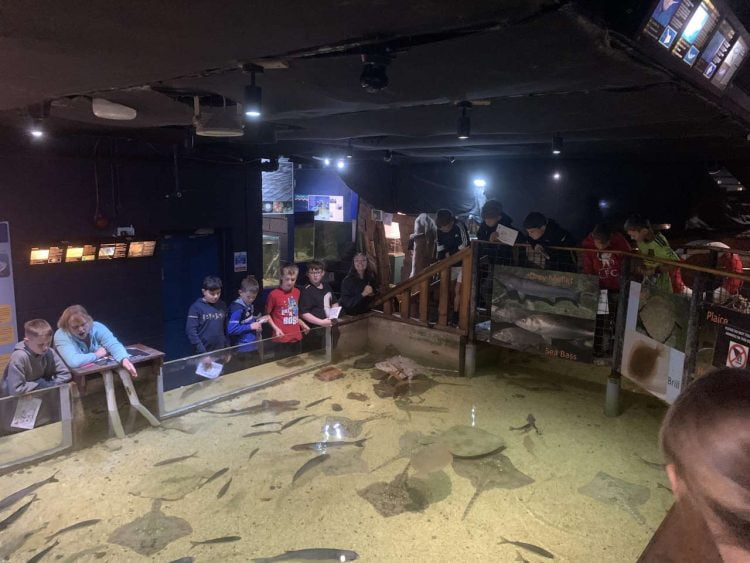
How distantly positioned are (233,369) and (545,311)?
400 centimetres

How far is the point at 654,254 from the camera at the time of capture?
564 centimetres

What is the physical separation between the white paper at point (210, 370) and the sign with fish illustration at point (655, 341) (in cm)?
470

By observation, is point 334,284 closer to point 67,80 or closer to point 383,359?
point 383,359

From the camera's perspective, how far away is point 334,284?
12500 mm

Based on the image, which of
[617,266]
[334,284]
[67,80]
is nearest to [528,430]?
[617,266]

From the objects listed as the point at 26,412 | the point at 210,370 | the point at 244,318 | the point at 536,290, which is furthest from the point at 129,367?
the point at 536,290

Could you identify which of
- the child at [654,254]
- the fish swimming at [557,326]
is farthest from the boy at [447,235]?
the child at [654,254]

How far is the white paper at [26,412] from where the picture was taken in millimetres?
4293

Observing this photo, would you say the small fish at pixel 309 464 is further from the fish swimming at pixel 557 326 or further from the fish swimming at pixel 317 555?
the fish swimming at pixel 557 326

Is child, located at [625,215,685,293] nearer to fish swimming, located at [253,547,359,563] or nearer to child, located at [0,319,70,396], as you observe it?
fish swimming, located at [253,547,359,563]

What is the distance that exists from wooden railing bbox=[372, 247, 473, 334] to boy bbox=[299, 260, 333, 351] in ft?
3.17

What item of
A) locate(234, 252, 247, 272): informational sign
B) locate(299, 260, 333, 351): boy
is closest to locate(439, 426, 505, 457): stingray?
locate(299, 260, 333, 351): boy

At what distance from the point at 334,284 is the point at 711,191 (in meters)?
8.21

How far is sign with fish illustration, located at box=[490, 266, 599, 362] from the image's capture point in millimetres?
5703
